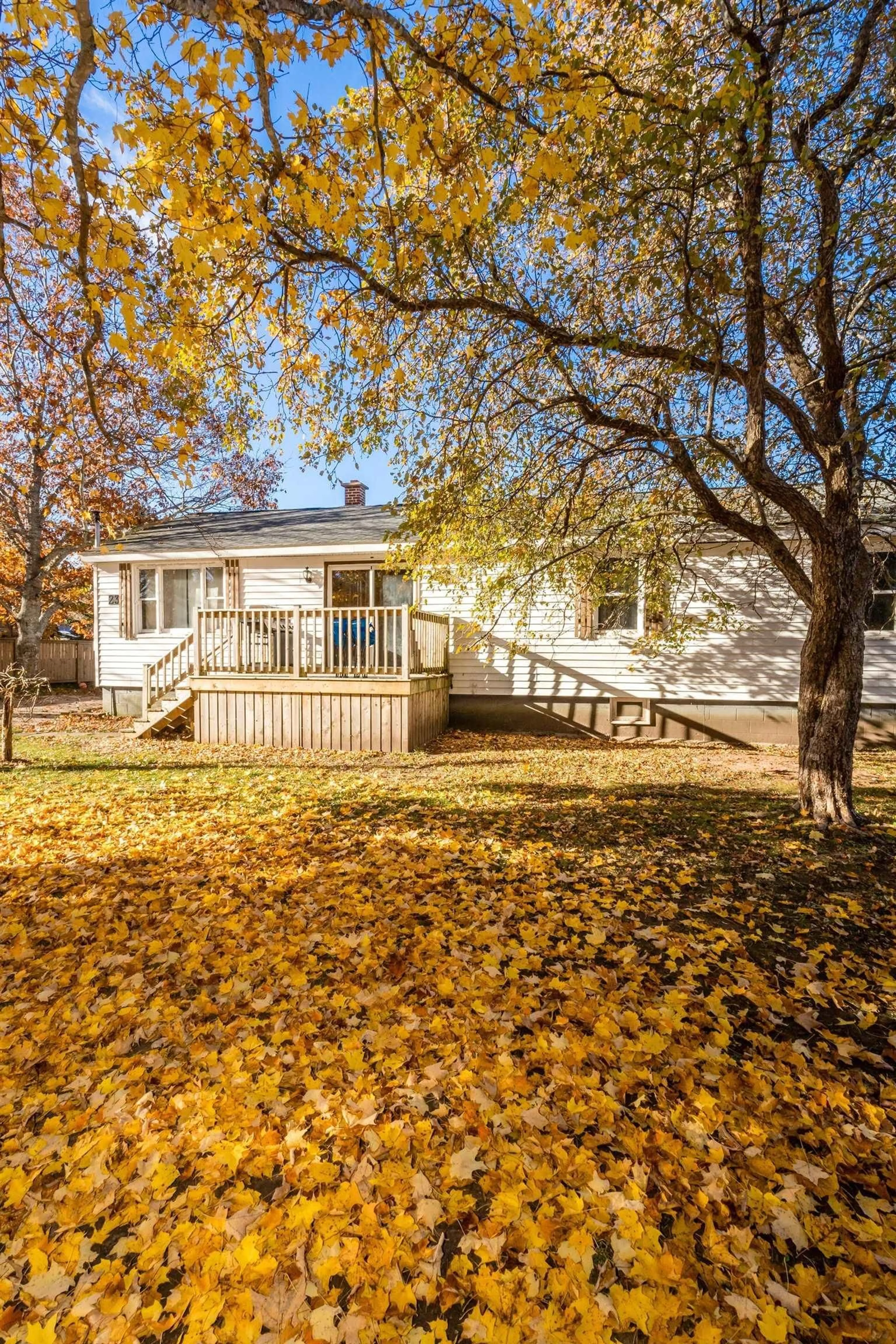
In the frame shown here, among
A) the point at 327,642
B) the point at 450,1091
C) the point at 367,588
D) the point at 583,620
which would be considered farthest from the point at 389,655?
the point at 450,1091

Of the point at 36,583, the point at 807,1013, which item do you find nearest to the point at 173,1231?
the point at 807,1013

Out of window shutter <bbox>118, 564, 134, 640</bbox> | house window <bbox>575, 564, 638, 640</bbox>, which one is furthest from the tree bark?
house window <bbox>575, 564, 638, 640</bbox>

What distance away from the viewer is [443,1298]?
165 centimetres

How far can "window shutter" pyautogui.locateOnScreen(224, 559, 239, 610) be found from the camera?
42.7 ft

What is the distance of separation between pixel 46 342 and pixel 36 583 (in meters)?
13.2

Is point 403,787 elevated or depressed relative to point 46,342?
depressed

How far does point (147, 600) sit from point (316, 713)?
6.53 metres

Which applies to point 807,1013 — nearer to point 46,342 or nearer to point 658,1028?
point 658,1028

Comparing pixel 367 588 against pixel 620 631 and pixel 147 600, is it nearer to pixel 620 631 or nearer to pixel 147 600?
pixel 620 631

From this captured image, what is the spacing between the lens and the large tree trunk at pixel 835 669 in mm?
5379

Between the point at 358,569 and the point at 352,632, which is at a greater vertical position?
the point at 358,569

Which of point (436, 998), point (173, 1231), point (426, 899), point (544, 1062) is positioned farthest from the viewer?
point (426, 899)

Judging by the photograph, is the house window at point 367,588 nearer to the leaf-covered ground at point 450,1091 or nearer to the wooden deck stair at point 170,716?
the wooden deck stair at point 170,716

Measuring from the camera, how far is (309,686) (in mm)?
9852
